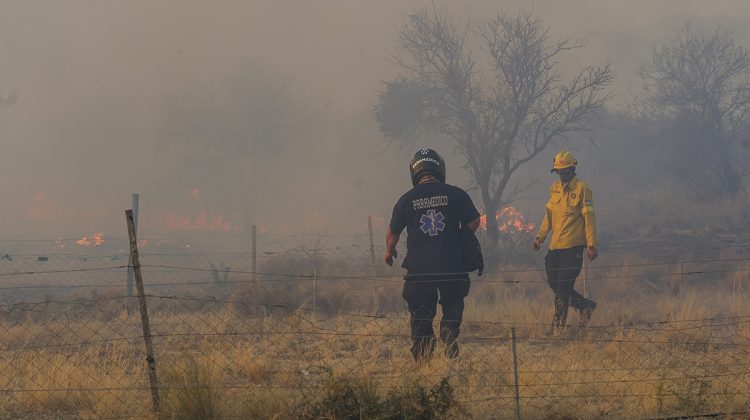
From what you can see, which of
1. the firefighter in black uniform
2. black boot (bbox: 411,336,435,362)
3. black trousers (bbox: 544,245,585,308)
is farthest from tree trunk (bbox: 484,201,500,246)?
black boot (bbox: 411,336,435,362)

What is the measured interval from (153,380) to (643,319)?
6.38 meters

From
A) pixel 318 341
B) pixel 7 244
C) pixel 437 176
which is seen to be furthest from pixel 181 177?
pixel 437 176

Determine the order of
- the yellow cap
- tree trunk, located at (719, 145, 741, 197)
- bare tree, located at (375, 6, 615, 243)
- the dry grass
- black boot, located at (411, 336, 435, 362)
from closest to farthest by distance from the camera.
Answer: the dry grass
black boot, located at (411, 336, 435, 362)
the yellow cap
bare tree, located at (375, 6, 615, 243)
tree trunk, located at (719, 145, 741, 197)

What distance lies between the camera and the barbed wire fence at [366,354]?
5.25 m

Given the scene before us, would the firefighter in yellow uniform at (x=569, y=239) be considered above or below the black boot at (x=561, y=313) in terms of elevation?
above

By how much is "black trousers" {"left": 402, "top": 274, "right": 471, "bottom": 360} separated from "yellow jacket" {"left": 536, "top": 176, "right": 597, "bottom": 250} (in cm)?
222

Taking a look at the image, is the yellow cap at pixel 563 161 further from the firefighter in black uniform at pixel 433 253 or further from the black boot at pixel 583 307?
the firefighter in black uniform at pixel 433 253

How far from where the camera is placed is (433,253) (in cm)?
625

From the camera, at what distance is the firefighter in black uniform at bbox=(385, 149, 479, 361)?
20.5 ft

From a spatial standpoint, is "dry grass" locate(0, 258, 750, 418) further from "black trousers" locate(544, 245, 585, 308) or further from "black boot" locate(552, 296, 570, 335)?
"black trousers" locate(544, 245, 585, 308)

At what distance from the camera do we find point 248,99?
30766 millimetres

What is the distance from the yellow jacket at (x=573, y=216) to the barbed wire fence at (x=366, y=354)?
949mm

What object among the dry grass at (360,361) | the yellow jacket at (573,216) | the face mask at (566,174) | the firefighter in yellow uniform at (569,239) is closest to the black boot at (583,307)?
the firefighter in yellow uniform at (569,239)

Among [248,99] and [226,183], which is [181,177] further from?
[248,99]
